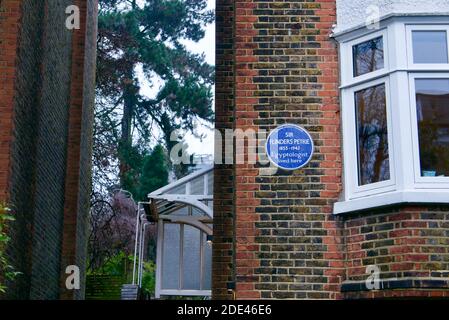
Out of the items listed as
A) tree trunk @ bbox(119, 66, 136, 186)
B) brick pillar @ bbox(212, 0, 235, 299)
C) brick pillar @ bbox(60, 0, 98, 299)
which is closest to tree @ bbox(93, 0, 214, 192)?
tree trunk @ bbox(119, 66, 136, 186)

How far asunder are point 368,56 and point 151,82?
29001 mm

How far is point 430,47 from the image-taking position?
7848 mm

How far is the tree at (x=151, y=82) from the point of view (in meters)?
34.1

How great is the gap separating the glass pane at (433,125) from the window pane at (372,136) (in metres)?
0.36

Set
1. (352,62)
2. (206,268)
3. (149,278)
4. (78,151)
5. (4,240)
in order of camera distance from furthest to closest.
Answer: (149,278) → (206,268) → (78,151) → (352,62) → (4,240)

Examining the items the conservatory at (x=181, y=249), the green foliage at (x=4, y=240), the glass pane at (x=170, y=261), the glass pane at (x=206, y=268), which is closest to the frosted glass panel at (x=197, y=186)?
the conservatory at (x=181, y=249)

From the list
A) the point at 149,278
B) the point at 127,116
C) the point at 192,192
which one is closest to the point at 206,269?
the point at 192,192

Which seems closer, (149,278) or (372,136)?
(372,136)

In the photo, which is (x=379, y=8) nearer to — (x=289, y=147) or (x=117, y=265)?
(x=289, y=147)

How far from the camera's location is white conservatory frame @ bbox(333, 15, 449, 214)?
746 centimetres

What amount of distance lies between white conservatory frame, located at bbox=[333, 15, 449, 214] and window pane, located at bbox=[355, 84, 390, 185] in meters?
0.06
